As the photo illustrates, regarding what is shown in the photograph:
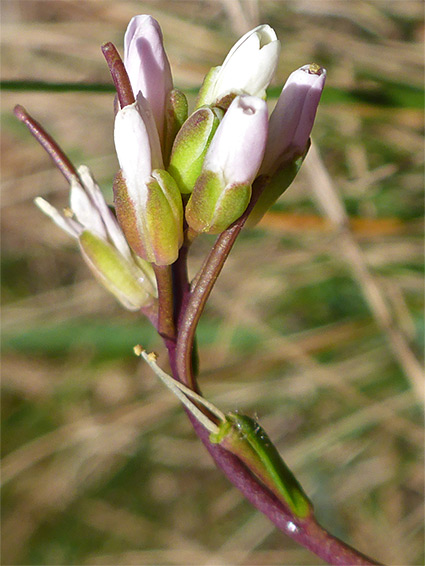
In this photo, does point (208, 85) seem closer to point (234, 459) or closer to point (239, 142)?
point (239, 142)

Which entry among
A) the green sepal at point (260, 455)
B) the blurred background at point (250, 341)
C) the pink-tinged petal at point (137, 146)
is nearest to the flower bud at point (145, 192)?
the pink-tinged petal at point (137, 146)

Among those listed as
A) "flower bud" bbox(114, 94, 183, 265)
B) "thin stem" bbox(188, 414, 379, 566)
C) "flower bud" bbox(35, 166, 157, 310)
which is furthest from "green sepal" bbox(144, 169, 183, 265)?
"thin stem" bbox(188, 414, 379, 566)

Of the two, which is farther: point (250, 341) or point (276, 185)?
point (250, 341)

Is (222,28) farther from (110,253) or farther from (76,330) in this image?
(110,253)

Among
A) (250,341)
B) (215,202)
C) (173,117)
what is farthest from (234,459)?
(250,341)

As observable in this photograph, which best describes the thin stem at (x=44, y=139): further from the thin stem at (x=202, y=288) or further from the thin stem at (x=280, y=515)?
the thin stem at (x=280, y=515)

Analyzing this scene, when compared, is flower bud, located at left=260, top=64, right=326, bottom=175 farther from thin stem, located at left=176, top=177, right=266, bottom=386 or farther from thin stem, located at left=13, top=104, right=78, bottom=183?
thin stem, located at left=13, top=104, right=78, bottom=183
